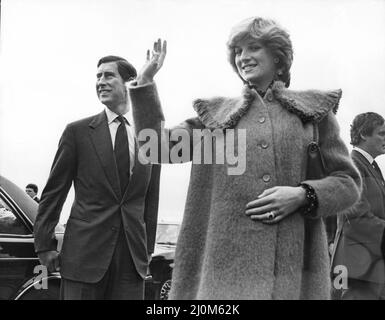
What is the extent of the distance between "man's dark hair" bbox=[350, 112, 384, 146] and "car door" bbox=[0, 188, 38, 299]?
6.27 feet

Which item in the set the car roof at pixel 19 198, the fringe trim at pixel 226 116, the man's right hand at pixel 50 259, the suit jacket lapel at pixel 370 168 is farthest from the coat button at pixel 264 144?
the car roof at pixel 19 198

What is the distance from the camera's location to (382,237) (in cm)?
370

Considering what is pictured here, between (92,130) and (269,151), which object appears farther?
(92,130)

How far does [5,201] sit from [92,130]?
82cm

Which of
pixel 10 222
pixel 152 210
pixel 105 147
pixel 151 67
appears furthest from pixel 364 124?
pixel 151 67

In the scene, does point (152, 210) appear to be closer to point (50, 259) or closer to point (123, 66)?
point (50, 259)

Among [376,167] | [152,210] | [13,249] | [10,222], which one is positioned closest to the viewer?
[152,210]

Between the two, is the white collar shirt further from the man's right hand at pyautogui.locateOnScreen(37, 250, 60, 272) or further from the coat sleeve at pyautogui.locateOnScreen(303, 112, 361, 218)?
the coat sleeve at pyautogui.locateOnScreen(303, 112, 361, 218)

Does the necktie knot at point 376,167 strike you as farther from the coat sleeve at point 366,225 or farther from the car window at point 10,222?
the car window at point 10,222

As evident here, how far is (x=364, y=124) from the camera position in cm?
407

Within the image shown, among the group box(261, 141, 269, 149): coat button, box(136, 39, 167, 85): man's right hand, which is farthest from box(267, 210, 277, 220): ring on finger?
box(136, 39, 167, 85): man's right hand

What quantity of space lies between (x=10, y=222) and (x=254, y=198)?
2051 mm
